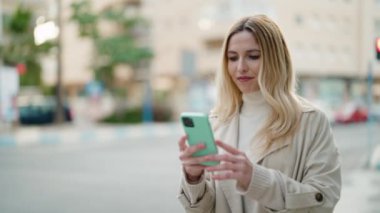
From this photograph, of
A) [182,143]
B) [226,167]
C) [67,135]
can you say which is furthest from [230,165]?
[67,135]

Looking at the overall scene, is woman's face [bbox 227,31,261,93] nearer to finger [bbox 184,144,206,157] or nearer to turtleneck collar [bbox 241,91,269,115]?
turtleneck collar [bbox 241,91,269,115]

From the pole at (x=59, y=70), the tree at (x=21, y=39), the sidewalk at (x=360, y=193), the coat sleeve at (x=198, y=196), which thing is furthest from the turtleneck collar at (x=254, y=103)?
the tree at (x=21, y=39)

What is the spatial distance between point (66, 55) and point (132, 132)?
1826 cm

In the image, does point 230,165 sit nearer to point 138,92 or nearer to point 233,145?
point 233,145

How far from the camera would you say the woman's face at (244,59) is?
157 centimetres

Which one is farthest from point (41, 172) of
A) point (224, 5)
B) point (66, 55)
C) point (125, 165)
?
point (66, 55)

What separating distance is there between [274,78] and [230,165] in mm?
324

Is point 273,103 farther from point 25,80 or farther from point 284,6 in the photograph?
point 25,80

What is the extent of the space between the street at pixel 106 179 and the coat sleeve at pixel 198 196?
3538mm

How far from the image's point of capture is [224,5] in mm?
24719

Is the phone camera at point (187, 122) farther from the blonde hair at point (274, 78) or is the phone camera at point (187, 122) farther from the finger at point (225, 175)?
the blonde hair at point (274, 78)

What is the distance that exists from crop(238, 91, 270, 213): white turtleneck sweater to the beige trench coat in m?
A: 0.03

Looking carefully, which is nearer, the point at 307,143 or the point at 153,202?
the point at 307,143

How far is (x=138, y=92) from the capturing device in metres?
29.9
